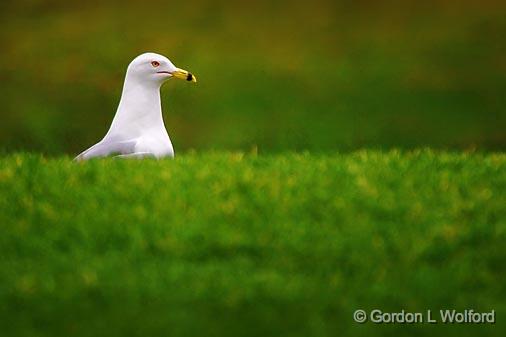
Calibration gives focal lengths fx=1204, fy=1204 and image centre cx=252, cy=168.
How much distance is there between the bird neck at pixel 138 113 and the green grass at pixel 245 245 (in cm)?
70

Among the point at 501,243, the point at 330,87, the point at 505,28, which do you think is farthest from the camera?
the point at 505,28

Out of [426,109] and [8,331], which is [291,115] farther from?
[8,331]

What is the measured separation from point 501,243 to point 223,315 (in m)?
2.47

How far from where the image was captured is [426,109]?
2183 centimetres

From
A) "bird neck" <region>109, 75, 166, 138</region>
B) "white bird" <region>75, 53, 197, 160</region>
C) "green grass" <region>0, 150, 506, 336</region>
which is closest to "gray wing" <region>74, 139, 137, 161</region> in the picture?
"white bird" <region>75, 53, 197, 160</region>

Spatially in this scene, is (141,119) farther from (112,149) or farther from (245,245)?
(245,245)

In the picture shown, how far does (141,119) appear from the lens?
11.8 meters

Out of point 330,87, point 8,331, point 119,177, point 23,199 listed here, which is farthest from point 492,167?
point 330,87

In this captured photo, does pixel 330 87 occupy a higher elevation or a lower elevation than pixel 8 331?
higher
